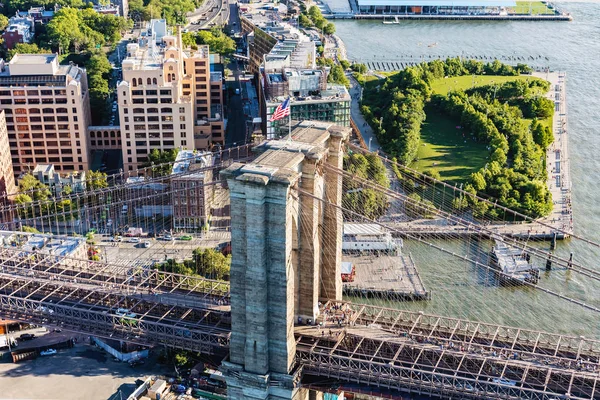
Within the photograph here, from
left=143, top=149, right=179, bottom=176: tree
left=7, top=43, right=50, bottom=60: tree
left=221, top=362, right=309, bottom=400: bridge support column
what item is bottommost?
left=221, top=362, right=309, bottom=400: bridge support column

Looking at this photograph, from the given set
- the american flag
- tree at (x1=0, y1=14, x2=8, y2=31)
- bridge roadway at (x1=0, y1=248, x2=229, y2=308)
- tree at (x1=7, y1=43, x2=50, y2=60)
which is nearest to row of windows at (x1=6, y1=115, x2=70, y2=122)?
bridge roadway at (x1=0, y1=248, x2=229, y2=308)

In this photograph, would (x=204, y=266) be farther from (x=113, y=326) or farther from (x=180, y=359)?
(x=113, y=326)

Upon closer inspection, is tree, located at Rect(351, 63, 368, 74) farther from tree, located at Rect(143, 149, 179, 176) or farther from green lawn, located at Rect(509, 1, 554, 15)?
green lawn, located at Rect(509, 1, 554, 15)

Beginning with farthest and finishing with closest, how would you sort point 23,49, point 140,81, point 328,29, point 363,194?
1. point 328,29
2. point 23,49
3. point 140,81
4. point 363,194

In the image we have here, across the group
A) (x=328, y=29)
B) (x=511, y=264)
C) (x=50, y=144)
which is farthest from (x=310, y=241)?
(x=328, y=29)

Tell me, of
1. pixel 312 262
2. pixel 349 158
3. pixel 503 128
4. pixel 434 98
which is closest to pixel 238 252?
pixel 312 262

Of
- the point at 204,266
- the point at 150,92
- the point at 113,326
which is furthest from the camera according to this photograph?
the point at 150,92
